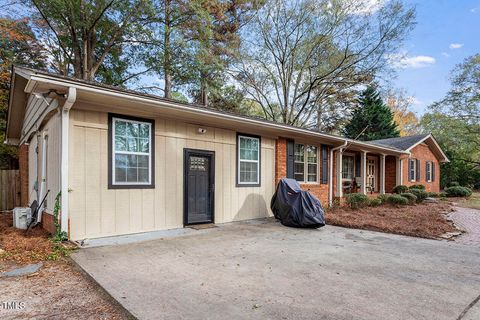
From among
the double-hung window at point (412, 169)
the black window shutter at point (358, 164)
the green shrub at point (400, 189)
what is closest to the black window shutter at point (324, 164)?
the black window shutter at point (358, 164)

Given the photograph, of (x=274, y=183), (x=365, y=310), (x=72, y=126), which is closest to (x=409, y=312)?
(x=365, y=310)

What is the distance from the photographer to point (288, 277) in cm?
358

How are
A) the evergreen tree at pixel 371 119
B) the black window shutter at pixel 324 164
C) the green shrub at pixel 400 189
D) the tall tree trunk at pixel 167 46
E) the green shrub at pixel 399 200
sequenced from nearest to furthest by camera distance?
the black window shutter at pixel 324 164, the green shrub at pixel 399 200, the tall tree trunk at pixel 167 46, the green shrub at pixel 400 189, the evergreen tree at pixel 371 119

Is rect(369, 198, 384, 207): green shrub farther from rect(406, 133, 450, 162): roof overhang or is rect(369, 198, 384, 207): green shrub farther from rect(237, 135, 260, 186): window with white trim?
rect(406, 133, 450, 162): roof overhang

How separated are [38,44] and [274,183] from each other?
13.2 m

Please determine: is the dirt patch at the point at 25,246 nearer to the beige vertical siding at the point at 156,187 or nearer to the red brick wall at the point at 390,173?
the beige vertical siding at the point at 156,187

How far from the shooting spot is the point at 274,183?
895 cm

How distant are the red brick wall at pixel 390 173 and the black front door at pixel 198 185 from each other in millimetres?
13142

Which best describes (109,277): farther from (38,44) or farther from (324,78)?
(324,78)

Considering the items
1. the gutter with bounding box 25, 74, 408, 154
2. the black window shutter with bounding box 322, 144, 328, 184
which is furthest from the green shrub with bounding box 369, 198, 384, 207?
the gutter with bounding box 25, 74, 408, 154

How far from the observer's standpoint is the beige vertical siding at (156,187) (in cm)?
525

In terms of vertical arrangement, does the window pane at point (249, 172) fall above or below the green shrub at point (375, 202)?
above

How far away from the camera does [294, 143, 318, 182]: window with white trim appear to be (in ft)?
32.6

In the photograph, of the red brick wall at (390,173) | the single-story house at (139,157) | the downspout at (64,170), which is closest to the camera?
the downspout at (64,170)
